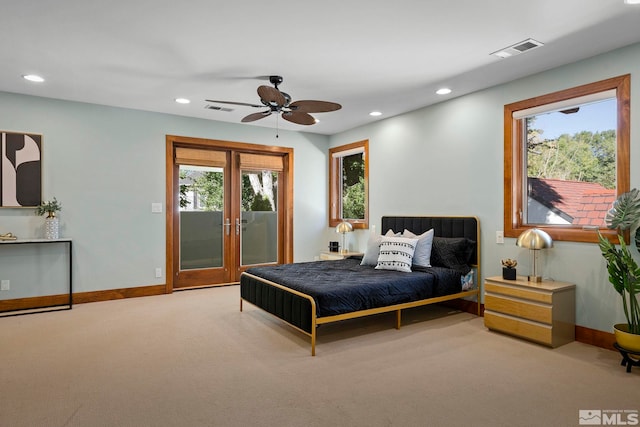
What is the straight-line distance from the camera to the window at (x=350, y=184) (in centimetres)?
630

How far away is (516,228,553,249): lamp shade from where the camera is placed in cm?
355

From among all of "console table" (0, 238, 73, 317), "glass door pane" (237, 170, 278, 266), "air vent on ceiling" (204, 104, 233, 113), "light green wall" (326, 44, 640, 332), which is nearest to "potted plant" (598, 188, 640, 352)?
"light green wall" (326, 44, 640, 332)

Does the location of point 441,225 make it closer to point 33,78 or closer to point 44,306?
point 33,78

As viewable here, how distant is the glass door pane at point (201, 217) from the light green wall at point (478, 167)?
2297 mm

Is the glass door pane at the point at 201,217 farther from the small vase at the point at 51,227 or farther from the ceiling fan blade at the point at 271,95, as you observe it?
the ceiling fan blade at the point at 271,95

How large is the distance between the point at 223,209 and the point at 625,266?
5.13 m

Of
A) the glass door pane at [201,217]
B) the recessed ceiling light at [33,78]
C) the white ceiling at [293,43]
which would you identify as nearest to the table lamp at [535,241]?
the white ceiling at [293,43]

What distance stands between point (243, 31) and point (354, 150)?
3.69 m

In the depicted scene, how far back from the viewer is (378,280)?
12.5 feet

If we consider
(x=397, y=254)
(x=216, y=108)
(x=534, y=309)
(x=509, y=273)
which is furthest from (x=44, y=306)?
(x=534, y=309)

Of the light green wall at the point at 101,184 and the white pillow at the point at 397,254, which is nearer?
the white pillow at the point at 397,254

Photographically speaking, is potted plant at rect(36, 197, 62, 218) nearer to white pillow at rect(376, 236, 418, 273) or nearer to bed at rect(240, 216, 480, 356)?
bed at rect(240, 216, 480, 356)

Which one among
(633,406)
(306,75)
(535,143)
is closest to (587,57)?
(535,143)

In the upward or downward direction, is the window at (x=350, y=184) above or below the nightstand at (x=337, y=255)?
above
